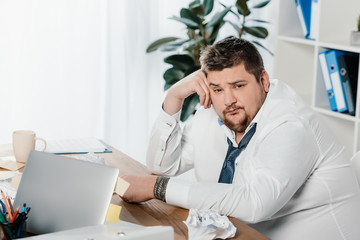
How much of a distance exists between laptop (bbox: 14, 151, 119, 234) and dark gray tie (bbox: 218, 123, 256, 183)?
29.9 inches

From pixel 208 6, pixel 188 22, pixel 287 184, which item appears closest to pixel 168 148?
pixel 287 184

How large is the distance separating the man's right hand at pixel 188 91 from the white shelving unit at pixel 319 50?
105cm

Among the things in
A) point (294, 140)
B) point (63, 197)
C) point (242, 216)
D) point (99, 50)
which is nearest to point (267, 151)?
point (294, 140)

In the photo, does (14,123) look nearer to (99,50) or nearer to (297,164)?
(99,50)

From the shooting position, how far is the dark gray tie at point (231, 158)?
1789mm

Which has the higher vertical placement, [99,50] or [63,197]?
[99,50]

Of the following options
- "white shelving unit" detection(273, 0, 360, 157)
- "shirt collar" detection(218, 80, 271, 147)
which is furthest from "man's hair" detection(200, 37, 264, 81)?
"white shelving unit" detection(273, 0, 360, 157)

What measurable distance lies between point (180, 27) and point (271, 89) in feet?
6.15

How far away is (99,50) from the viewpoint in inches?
133

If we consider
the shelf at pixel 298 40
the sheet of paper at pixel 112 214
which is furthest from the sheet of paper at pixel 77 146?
the shelf at pixel 298 40

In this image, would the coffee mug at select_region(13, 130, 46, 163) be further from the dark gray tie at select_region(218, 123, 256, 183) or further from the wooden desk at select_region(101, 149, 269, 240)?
the dark gray tie at select_region(218, 123, 256, 183)

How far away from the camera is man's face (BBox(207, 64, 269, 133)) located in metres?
1.73

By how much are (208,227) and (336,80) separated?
174cm

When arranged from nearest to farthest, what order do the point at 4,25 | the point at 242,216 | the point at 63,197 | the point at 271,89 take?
the point at 63,197, the point at 242,216, the point at 271,89, the point at 4,25
